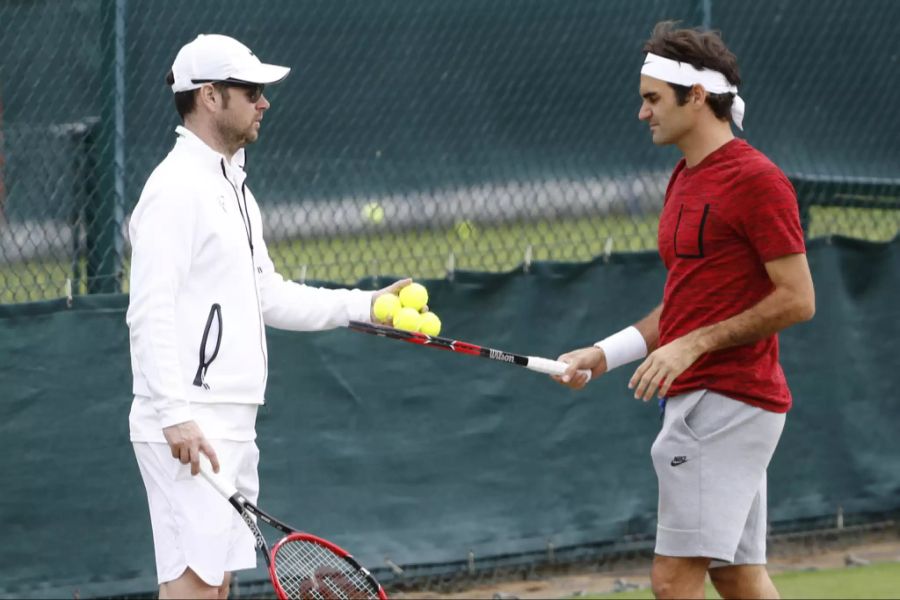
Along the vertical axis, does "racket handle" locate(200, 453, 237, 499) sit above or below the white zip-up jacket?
below

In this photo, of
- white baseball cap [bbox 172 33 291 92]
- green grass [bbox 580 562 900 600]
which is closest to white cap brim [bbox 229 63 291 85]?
white baseball cap [bbox 172 33 291 92]

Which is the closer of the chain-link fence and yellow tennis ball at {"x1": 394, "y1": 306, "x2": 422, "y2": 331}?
yellow tennis ball at {"x1": 394, "y1": 306, "x2": 422, "y2": 331}

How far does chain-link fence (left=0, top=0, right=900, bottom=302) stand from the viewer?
5219 millimetres

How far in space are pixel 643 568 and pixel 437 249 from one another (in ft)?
5.15

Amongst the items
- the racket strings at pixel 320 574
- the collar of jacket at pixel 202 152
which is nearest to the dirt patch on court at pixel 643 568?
the racket strings at pixel 320 574

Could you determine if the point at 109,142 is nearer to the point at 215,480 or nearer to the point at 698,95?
the point at 215,480

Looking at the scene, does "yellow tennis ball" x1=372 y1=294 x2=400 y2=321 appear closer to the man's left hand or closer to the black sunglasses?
the black sunglasses

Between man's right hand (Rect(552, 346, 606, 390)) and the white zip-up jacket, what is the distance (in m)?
0.89

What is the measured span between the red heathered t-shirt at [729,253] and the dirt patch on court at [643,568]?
6.61ft

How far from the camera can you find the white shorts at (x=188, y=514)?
151 inches

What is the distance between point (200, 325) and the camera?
3844 mm

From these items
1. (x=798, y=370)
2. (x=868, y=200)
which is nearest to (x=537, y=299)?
(x=798, y=370)

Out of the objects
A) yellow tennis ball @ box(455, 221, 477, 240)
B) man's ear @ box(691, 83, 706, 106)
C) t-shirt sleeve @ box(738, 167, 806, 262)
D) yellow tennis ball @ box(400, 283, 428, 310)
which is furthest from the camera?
yellow tennis ball @ box(455, 221, 477, 240)

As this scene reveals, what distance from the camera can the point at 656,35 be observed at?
4176 millimetres
